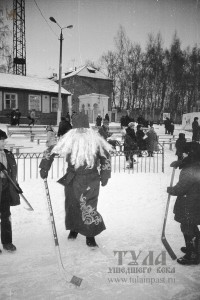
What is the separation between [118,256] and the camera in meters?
3.60

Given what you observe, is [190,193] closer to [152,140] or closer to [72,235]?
[72,235]

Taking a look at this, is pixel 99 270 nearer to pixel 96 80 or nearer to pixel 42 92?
pixel 42 92

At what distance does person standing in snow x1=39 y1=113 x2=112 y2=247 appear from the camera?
3684 millimetres

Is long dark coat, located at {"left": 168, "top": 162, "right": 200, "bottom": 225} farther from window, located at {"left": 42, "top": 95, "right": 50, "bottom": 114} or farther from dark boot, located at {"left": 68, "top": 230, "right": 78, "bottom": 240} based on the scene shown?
window, located at {"left": 42, "top": 95, "right": 50, "bottom": 114}

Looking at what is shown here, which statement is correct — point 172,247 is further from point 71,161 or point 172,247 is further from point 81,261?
point 71,161

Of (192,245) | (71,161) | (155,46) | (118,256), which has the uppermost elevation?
(155,46)

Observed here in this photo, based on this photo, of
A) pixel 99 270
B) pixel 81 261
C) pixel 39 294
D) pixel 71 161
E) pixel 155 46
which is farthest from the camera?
pixel 155 46

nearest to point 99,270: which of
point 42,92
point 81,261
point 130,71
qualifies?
point 81,261

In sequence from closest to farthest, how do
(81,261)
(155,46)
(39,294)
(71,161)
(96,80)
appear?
(39,294)
(81,261)
(71,161)
(155,46)
(96,80)

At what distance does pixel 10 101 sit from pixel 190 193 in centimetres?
2641

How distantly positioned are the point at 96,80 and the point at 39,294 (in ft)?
148

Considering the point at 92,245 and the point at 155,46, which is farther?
the point at 155,46

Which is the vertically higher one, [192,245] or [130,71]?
[130,71]

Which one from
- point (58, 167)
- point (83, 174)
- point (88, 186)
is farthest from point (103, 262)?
point (58, 167)
